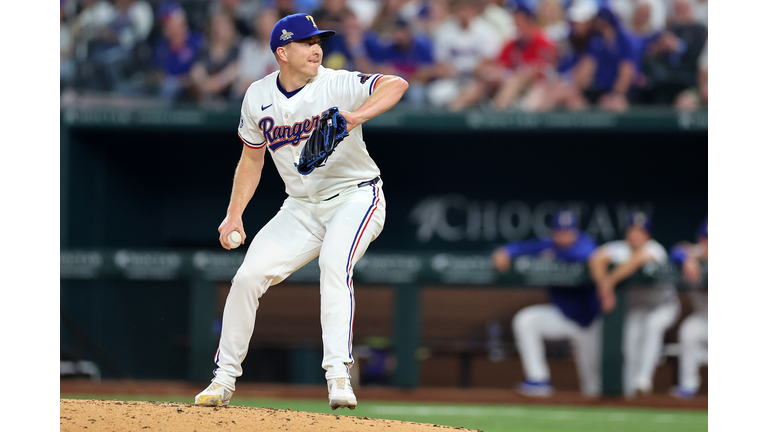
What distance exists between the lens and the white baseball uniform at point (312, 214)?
3770 millimetres

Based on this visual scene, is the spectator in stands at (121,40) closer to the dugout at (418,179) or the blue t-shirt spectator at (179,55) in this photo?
the blue t-shirt spectator at (179,55)

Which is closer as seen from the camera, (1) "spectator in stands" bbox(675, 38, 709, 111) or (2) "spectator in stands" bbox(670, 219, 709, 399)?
(2) "spectator in stands" bbox(670, 219, 709, 399)

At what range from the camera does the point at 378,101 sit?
3.66 m

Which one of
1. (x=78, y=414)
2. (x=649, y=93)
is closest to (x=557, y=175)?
(x=649, y=93)

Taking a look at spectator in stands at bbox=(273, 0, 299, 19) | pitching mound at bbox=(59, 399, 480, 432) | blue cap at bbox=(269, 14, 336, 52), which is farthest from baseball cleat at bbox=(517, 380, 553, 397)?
blue cap at bbox=(269, 14, 336, 52)

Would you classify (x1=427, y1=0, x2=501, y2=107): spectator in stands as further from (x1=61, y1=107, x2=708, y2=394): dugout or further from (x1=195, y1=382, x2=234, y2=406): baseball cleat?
(x1=195, y1=382, x2=234, y2=406): baseball cleat

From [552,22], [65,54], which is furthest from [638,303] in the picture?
[65,54]

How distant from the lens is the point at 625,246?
7621mm

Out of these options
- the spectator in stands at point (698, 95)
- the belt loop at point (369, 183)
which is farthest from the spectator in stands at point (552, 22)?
the belt loop at point (369, 183)

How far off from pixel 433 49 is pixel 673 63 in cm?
218

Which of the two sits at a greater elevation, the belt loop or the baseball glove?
the baseball glove

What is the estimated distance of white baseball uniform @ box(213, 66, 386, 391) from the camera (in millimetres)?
3770

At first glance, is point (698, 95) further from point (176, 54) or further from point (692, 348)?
point (176, 54)

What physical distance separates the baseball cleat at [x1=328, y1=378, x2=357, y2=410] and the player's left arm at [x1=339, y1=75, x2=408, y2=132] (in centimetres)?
100
